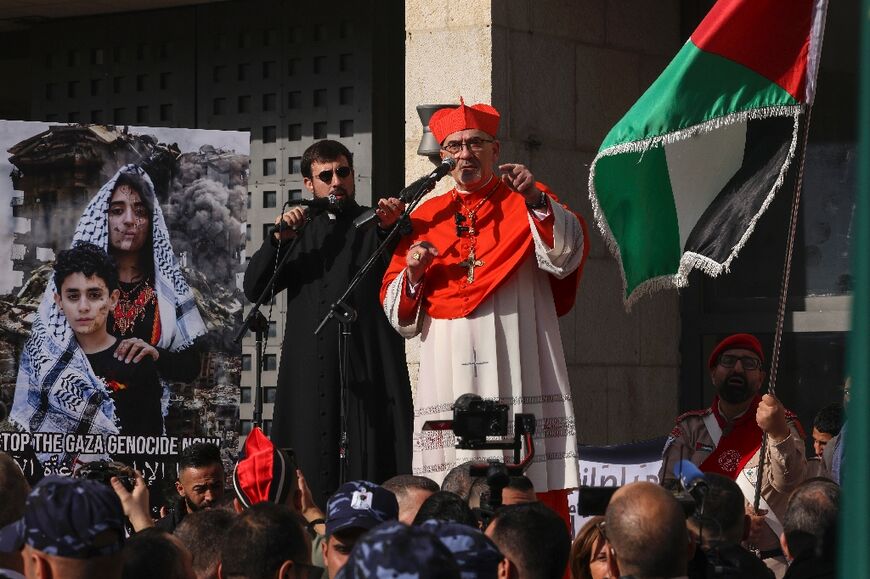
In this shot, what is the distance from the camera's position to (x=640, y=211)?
7.27 meters

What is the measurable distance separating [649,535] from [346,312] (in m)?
3.42

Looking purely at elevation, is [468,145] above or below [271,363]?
above

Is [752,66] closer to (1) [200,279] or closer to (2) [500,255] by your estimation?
(2) [500,255]

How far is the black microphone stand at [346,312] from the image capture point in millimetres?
7215

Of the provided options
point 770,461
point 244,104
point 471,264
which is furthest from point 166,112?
point 770,461

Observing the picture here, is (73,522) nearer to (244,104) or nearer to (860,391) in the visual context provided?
(860,391)

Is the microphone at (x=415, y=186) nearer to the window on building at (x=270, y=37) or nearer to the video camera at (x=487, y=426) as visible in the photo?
the video camera at (x=487, y=426)

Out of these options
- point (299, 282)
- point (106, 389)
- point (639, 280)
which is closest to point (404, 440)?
point (299, 282)

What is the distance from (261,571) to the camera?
4.35 metres

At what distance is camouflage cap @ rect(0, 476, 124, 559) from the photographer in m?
3.81

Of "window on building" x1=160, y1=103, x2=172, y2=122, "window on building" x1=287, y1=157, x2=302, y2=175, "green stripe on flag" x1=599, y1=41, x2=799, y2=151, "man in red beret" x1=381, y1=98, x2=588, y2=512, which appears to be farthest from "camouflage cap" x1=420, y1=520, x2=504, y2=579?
"window on building" x1=160, y1=103, x2=172, y2=122

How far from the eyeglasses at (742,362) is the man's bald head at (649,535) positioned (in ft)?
→ 12.9

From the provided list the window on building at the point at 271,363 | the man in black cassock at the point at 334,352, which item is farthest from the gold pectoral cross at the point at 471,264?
the window on building at the point at 271,363

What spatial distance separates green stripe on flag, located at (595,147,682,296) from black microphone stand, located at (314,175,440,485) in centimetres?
81
